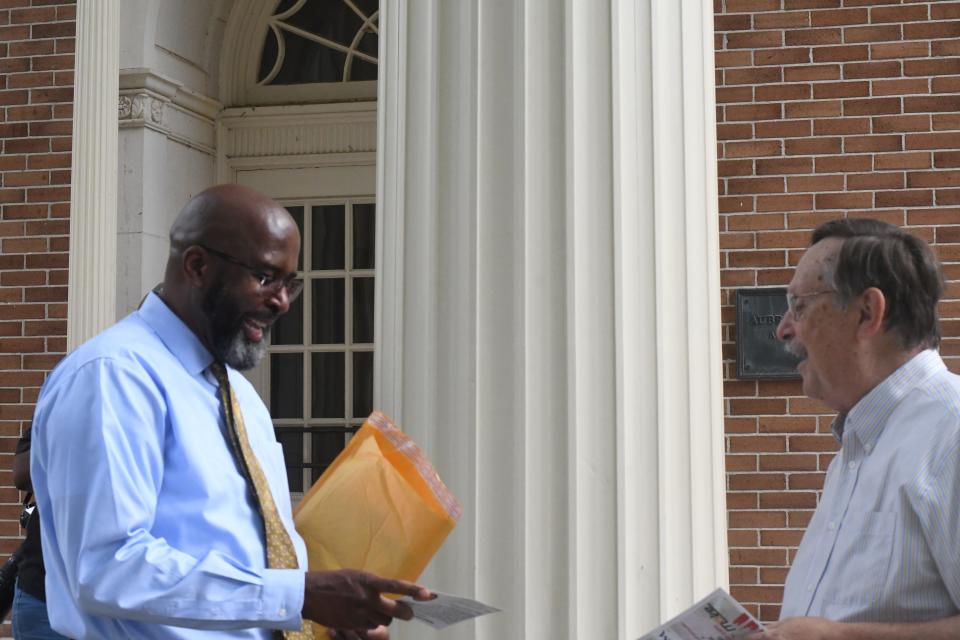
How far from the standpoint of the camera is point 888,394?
2.15 meters

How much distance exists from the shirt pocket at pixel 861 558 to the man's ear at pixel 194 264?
116cm

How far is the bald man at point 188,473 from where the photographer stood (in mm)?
1927

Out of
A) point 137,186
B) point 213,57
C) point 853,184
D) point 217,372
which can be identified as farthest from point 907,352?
point 213,57

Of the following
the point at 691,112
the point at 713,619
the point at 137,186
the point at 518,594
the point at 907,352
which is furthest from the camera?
the point at 137,186

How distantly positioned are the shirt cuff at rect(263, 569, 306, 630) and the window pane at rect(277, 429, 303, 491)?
540 cm

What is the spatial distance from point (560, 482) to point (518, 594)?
0.21 m

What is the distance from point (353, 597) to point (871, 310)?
0.98 m

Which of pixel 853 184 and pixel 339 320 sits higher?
pixel 853 184

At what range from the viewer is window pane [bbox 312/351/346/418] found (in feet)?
24.7

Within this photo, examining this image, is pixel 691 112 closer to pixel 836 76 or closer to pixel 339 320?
pixel 836 76

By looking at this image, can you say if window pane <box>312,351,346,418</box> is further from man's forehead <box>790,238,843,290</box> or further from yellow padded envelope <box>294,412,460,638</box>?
man's forehead <box>790,238,843,290</box>

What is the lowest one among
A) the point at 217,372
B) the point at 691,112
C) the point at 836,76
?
the point at 217,372

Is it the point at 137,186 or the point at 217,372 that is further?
the point at 137,186

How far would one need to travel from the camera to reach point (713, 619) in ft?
6.21
